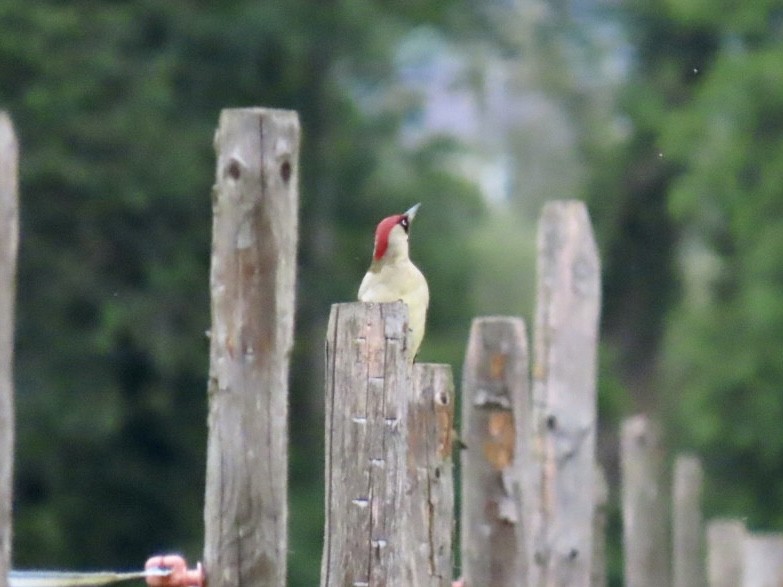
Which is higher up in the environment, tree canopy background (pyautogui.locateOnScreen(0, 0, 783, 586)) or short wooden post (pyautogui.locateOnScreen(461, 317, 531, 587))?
tree canopy background (pyautogui.locateOnScreen(0, 0, 783, 586))

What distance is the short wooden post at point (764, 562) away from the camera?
9.55 m

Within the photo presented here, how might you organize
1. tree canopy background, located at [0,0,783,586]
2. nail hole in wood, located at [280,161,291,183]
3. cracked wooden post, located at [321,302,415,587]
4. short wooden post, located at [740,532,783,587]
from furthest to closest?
tree canopy background, located at [0,0,783,586]
short wooden post, located at [740,532,783,587]
nail hole in wood, located at [280,161,291,183]
cracked wooden post, located at [321,302,415,587]

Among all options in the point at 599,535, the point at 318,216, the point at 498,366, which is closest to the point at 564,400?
the point at 498,366

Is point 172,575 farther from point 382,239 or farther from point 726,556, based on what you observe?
point 726,556

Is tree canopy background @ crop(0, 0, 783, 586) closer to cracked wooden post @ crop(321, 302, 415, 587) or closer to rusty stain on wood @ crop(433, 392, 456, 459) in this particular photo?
rusty stain on wood @ crop(433, 392, 456, 459)

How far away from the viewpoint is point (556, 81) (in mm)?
35062

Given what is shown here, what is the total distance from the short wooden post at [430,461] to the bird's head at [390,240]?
→ 2.03 feet

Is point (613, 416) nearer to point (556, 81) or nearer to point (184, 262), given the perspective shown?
point (184, 262)

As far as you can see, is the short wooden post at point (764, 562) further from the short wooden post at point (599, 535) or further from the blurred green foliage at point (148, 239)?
the blurred green foliage at point (148, 239)

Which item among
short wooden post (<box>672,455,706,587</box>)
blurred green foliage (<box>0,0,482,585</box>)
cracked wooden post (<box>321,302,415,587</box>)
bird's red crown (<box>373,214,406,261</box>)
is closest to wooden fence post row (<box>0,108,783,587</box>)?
cracked wooden post (<box>321,302,415,587</box>)

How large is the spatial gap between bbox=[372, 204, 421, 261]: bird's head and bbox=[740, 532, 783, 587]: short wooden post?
3.41 metres

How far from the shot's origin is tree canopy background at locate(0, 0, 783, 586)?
2183 cm

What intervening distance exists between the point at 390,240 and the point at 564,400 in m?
1.68

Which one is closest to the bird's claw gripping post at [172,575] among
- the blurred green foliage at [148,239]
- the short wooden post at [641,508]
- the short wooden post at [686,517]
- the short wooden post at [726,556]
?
the short wooden post at [641,508]
